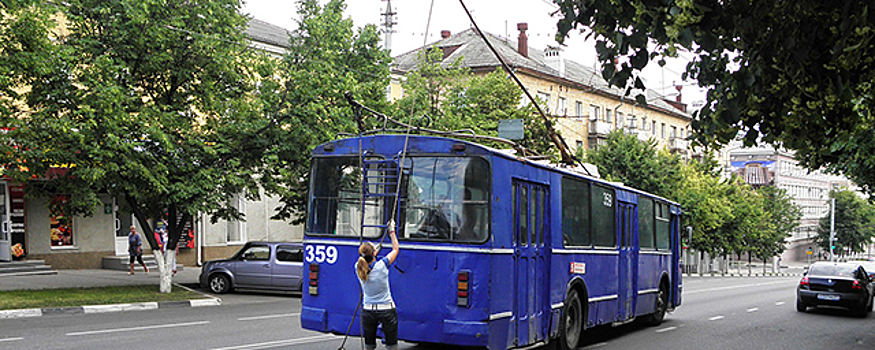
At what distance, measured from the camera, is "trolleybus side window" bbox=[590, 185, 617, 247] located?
44.8 ft

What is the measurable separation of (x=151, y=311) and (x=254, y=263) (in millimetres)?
4872

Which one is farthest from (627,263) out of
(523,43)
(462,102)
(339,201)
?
(523,43)

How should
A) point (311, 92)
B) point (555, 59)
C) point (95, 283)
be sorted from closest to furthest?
point (311, 92) < point (95, 283) < point (555, 59)

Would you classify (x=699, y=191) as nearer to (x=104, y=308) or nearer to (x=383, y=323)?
(x=104, y=308)

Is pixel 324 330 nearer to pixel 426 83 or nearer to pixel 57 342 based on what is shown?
pixel 57 342

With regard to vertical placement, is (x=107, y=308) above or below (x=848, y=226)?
above

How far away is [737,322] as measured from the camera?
1941 centimetres

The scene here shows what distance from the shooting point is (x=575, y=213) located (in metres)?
12.7

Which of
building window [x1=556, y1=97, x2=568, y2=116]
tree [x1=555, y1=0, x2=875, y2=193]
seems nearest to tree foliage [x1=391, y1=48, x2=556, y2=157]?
tree [x1=555, y1=0, x2=875, y2=193]

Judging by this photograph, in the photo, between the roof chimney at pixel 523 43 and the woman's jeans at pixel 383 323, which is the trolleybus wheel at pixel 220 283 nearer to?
the woman's jeans at pixel 383 323

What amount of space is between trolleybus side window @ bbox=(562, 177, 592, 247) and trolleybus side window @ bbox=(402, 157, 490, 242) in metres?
2.69

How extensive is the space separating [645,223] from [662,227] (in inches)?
63.1

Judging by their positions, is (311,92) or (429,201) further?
(311,92)

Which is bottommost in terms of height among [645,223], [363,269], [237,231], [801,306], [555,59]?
[801,306]
